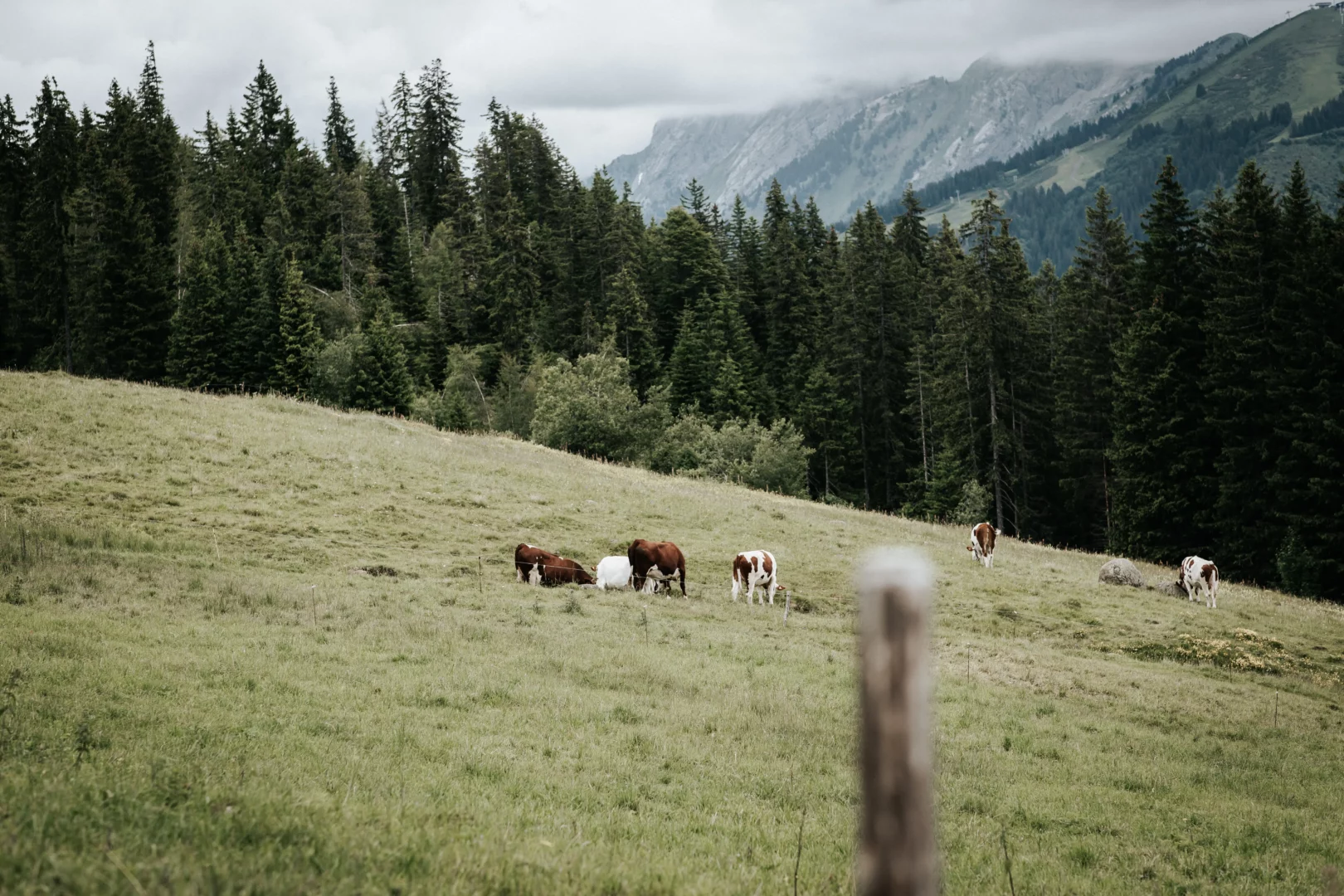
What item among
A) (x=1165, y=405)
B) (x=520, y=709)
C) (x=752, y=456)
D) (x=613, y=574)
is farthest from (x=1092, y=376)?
(x=520, y=709)

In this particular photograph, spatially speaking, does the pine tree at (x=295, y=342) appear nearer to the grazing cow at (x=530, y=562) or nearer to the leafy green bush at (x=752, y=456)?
the leafy green bush at (x=752, y=456)

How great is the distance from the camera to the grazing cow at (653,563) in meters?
24.0

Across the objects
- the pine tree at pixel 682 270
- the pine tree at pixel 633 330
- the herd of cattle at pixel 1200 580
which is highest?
the pine tree at pixel 682 270

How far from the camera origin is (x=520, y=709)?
1189 cm

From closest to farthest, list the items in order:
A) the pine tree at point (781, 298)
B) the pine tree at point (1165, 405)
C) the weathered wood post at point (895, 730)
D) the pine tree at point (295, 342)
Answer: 1. the weathered wood post at point (895, 730)
2. the pine tree at point (1165, 405)
3. the pine tree at point (295, 342)
4. the pine tree at point (781, 298)

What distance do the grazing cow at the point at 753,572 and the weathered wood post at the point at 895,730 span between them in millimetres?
22672

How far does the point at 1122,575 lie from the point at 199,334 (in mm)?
61003

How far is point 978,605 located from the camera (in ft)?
83.7

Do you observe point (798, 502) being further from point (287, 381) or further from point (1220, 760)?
point (287, 381)

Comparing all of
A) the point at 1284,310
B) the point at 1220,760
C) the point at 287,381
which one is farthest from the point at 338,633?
the point at 287,381

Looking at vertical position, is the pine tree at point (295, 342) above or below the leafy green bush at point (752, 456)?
above

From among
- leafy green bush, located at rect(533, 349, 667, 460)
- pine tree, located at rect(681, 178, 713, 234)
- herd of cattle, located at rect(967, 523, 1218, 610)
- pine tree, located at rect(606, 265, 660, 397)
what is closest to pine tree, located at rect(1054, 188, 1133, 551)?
leafy green bush, located at rect(533, 349, 667, 460)

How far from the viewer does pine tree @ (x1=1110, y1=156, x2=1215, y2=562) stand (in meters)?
49.0

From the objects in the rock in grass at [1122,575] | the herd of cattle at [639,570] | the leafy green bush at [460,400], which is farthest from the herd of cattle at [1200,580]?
the leafy green bush at [460,400]
